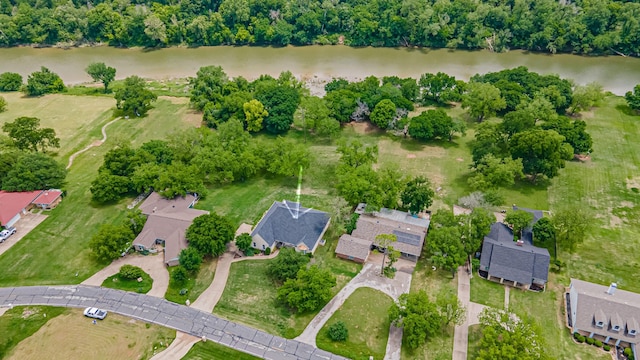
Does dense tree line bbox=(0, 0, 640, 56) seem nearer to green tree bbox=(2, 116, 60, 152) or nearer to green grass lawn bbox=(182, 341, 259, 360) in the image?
green tree bbox=(2, 116, 60, 152)

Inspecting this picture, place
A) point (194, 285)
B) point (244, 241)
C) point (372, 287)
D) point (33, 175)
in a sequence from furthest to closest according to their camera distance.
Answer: point (33, 175), point (244, 241), point (194, 285), point (372, 287)

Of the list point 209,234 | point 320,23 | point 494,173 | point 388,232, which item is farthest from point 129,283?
point 320,23

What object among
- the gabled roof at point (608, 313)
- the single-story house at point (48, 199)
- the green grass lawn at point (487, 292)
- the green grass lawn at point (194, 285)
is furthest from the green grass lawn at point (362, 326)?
the single-story house at point (48, 199)

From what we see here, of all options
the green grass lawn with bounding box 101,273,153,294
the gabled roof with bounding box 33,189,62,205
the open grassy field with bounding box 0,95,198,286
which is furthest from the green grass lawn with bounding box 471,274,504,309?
the gabled roof with bounding box 33,189,62,205

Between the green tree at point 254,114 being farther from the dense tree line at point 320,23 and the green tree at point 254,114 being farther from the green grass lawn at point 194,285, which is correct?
the dense tree line at point 320,23

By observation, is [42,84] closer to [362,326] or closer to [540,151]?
[362,326]
